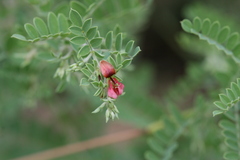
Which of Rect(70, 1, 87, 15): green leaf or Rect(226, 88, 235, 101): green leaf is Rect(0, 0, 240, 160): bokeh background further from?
Rect(226, 88, 235, 101): green leaf

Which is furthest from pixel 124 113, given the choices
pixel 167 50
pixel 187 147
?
pixel 167 50

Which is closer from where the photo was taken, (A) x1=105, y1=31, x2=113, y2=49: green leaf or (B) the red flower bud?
(B) the red flower bud

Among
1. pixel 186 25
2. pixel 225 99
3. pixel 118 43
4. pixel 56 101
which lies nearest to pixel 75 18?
pixel 118 43

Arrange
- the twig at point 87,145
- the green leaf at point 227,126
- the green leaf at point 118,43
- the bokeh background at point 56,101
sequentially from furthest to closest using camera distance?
1. the twig at point 87,145
2. the bokeh background at point 56,101
3. the green leaf at point 227,126
4. the green leaf at point 118,43

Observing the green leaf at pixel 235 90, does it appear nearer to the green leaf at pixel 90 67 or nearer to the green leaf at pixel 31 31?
the green leaf at pixel 90 67

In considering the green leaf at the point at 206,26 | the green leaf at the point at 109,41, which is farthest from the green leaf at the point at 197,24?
the green leaf at the point at 109,41

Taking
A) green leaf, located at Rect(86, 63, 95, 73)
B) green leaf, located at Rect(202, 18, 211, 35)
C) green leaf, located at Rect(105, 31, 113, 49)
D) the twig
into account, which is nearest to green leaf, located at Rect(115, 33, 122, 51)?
green leaf, located at Rect(105, 31, 113, 49)
